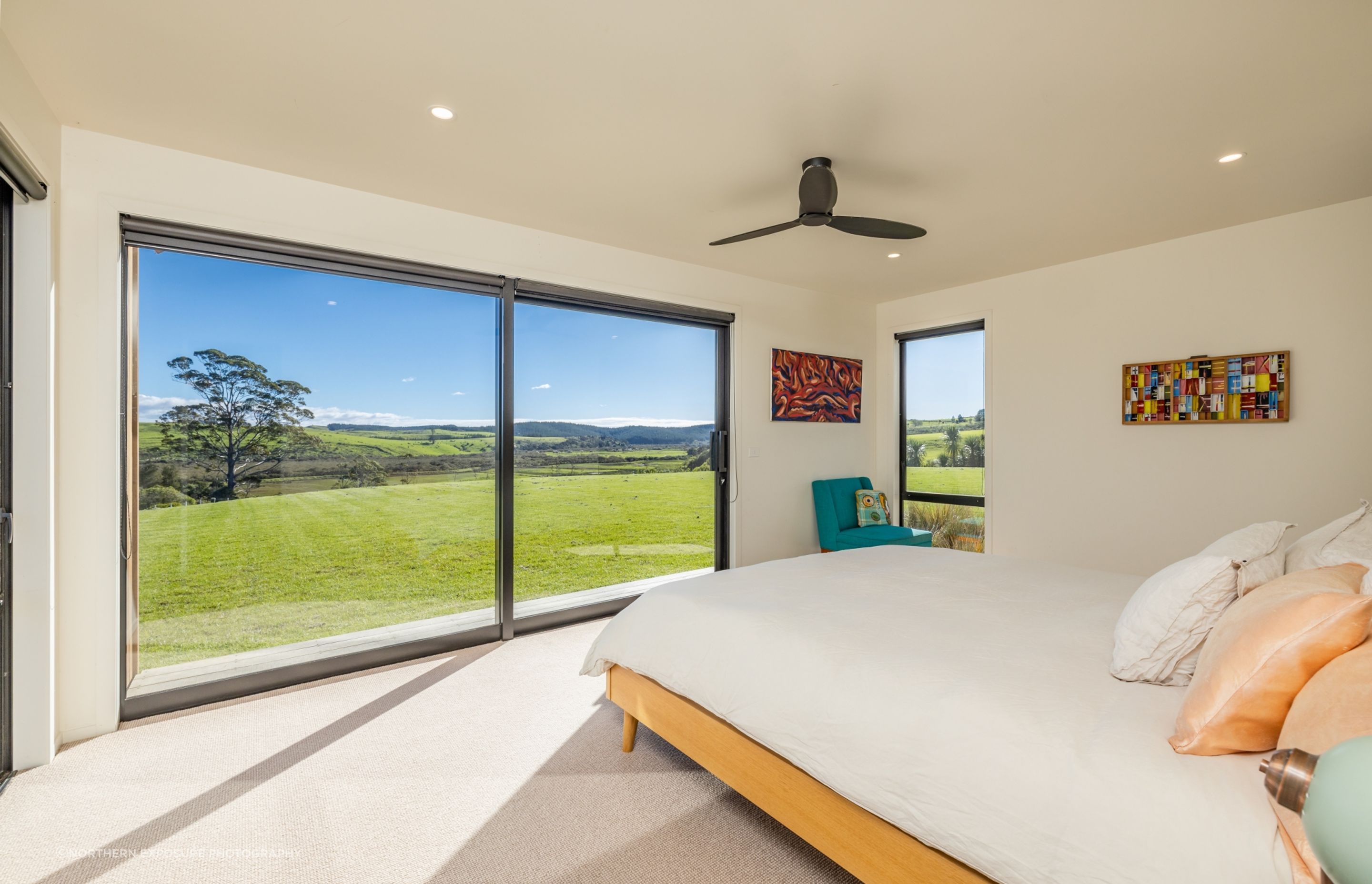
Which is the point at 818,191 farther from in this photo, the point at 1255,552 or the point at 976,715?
the point at 976,715

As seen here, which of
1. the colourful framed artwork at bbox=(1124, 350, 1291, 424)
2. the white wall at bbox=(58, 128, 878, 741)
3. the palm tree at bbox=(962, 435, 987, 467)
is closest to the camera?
the white wall at bbox=(58, 128, 878, 741)

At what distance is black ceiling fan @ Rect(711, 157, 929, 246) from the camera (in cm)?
262

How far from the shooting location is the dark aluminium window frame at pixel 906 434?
514 cm

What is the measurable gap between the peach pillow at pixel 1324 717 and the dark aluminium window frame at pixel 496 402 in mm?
3424

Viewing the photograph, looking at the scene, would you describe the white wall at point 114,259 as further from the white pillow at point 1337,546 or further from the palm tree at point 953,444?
the white pillow at point 1337,546

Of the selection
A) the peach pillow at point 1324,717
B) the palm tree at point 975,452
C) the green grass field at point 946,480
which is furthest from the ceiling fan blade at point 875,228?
the green grass field at point 946,480

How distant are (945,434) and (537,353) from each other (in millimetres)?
3520

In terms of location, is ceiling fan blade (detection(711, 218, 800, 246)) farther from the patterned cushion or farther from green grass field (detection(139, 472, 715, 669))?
the patterned cushion

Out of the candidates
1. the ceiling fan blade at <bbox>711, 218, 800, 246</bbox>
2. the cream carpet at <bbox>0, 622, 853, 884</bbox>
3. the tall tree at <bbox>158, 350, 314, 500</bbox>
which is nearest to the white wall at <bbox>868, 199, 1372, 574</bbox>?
the ceiling fan blade at <bbox>711, 218, 800, 246</bbox>

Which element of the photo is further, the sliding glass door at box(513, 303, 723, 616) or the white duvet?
the sliding glass door at box(513, 303, 723, 616)

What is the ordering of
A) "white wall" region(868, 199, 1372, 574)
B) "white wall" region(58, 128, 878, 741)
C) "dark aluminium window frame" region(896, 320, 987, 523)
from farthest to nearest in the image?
"dark aluminium window frame" region(896, 320, 987, 523) < "white wall" region(868, 199, 1372, 574) < "white wall" region(58, 128, 878, 741)

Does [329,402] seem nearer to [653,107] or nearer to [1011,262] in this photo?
[653,107]

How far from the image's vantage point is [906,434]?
5.66m

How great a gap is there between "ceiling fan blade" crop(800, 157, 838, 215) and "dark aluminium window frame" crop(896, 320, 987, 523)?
9.78 feet
